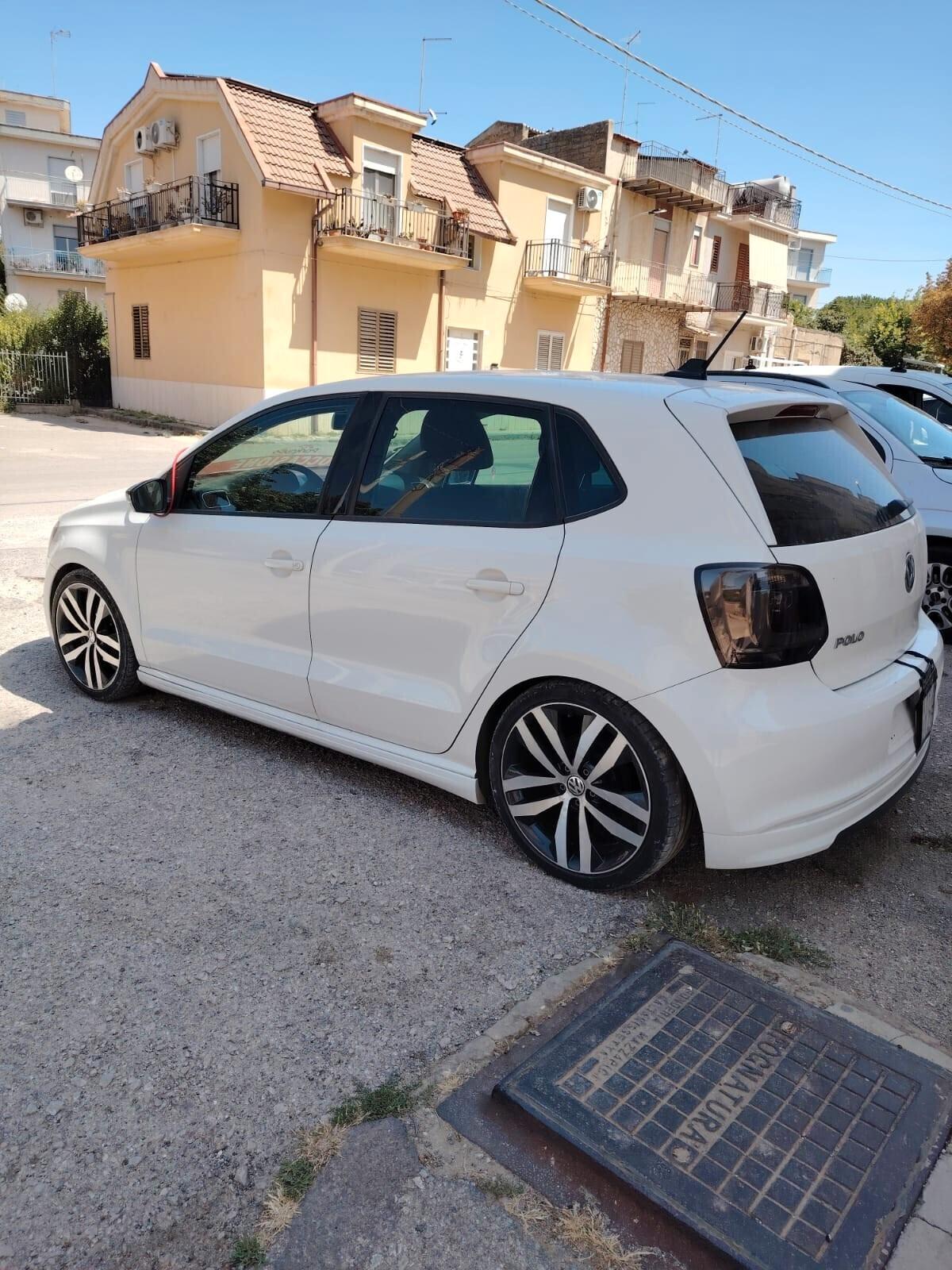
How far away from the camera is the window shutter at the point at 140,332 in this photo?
25078 millimetres

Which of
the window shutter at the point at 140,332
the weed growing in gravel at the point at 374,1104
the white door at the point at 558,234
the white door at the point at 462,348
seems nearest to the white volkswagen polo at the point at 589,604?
the weed growing in gravel at the point at 374,1104

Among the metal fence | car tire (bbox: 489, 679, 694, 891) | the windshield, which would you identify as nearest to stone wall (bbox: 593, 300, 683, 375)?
the metal fence

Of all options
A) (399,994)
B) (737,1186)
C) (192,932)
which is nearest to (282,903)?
(192,932)

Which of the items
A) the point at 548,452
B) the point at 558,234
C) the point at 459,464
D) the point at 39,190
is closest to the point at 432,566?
Answer: the point at 459,464

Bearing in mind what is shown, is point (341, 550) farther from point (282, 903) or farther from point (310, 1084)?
point (310, 1084)

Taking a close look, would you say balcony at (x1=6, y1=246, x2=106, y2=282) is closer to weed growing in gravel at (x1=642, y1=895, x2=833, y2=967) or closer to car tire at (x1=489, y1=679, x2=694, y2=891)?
car tire at (x1=489, y1=679, x2=694, y2=891)

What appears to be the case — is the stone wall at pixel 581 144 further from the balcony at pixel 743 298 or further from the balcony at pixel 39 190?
the balcony at pixel 39 190

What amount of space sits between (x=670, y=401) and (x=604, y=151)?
29.1 metres

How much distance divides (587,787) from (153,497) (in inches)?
96.2

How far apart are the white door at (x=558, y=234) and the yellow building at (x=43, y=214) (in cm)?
2392

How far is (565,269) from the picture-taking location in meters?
27.1

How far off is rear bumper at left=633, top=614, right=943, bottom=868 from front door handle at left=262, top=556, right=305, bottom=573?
1.53 m

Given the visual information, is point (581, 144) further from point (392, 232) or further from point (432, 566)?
point (432, 566)

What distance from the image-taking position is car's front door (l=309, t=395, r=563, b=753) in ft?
10.3
